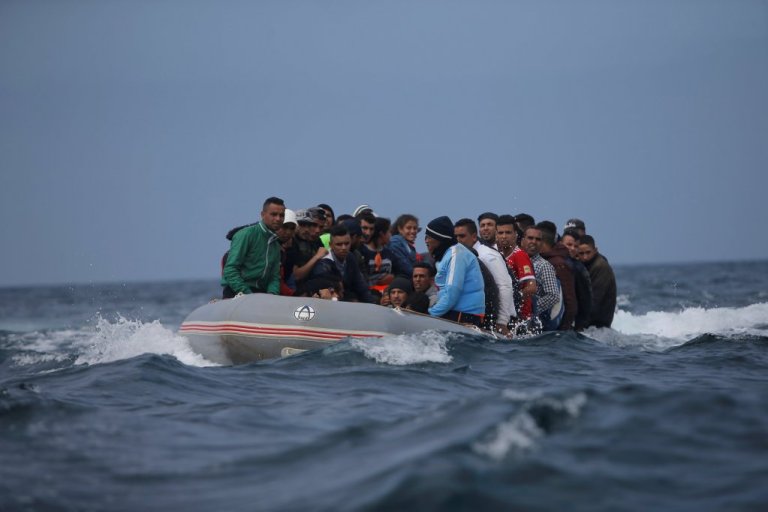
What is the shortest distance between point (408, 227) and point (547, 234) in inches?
66.3

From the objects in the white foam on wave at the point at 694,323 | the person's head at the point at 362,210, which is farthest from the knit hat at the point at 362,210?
the white foam on wave at the point at 694,323

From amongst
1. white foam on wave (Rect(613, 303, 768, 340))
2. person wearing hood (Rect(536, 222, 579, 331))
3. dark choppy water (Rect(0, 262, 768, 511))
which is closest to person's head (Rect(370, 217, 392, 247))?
person wearing hood (Rect(536, 222, 579, 331))

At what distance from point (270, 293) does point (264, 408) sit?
3409mm

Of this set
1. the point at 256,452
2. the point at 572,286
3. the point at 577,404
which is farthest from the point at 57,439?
the point at 572,286

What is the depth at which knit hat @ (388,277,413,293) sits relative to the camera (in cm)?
1065

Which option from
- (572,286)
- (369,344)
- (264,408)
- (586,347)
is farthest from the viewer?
(572,286)

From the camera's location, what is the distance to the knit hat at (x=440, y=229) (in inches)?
407

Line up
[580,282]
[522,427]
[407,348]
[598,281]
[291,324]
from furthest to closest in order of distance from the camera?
1. [598,281]
2. [580,282]
3. [291,324]
4. [407,348]
5. [522,427]

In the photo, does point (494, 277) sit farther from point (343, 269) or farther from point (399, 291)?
point (343, 269)

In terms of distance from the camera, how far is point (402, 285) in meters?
10.7

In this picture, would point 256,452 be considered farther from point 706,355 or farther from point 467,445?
point 706,355

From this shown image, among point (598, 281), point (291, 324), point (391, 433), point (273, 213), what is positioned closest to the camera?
point (391, 433)

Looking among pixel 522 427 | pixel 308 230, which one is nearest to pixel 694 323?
pixel 308 230

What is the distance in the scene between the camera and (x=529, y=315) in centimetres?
1145
